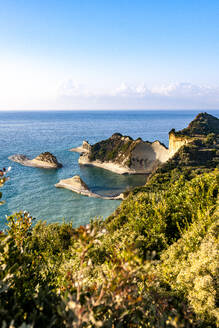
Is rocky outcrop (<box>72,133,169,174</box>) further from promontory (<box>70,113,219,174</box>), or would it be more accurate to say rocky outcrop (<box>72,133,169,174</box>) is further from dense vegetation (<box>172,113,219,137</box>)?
dense vegetation (<box>172,113,219,137</box>)

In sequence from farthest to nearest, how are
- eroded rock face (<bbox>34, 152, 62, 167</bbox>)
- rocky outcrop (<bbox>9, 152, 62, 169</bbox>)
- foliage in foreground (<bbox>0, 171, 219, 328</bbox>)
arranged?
eroded rock face (<bbox>34, 152, 62, 167</bbox>)
rocky outcrop (<bbox>9, 152, 62, 169</bbox>)
foliage in foreground (<bbox>0, 171, 219, 328</bbox>)

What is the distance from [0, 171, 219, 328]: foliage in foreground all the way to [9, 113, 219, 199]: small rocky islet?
126ft

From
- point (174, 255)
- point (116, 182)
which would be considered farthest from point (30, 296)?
point (116, 182)

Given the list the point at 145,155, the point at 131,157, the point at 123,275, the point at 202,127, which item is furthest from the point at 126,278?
the point at 202,127

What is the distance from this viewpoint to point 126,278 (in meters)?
3.83

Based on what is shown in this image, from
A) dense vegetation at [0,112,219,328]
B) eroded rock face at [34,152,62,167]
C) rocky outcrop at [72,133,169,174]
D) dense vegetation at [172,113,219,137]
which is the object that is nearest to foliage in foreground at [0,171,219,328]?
dense vegetation at [0,112,219,328]

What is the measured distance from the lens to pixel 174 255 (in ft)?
31.0

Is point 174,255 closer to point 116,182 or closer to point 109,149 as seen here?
point 116,182

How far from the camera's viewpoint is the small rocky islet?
55812 millimetres

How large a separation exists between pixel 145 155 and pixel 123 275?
69585mm

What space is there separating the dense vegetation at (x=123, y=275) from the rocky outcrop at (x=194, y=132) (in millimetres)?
49053

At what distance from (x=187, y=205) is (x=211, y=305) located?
7031mm

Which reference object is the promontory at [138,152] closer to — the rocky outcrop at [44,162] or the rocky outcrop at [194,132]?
the rocky outcrop at [194,132]

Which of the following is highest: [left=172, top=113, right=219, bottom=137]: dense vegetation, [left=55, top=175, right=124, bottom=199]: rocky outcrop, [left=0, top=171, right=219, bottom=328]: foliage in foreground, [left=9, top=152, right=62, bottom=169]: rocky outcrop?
[left=172, top=113, right=219, bottom=137]: dense vegetation
